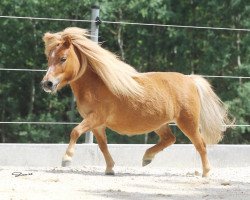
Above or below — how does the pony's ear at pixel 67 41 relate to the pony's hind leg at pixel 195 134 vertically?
above

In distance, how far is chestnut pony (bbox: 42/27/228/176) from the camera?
21.9 ft

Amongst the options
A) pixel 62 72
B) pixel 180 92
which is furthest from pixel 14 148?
pixel 180 92

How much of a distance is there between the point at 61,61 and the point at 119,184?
4.34 ft

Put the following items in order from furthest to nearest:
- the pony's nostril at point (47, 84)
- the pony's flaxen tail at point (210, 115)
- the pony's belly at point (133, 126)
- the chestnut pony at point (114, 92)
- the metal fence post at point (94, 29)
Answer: the metal fence post at point (94, 29)
the pony's flaxen tail at point (210, 115)
the pony's belly at point (133, 126)
the chestnut pony at point (114, 92)
the pony's nostril at point (47, 84)

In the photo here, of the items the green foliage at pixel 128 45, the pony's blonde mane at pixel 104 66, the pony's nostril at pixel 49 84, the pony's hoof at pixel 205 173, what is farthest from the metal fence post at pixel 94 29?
the green foliage at pixel 128 45

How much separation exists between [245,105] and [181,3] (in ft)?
15.1

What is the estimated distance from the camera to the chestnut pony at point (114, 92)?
668 cm

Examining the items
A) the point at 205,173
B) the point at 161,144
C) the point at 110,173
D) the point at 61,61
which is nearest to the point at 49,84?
the point at 61,61

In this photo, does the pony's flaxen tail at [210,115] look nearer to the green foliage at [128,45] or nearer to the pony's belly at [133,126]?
the pony's belly at [133,126]

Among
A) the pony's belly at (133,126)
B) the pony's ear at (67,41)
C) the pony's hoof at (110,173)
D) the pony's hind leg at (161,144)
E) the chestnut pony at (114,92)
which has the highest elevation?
the pony's ear at (67,41)

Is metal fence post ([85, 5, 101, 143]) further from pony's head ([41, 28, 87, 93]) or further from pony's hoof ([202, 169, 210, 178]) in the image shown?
pony's hoof ([202, 169, 210, 178])

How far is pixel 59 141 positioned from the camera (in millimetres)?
12844

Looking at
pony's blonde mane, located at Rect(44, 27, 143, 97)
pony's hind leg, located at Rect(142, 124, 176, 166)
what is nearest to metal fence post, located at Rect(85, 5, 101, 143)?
pony's hind leg, located at Rect(142, 124, 176, 166)

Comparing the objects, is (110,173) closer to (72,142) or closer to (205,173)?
(72,142)
